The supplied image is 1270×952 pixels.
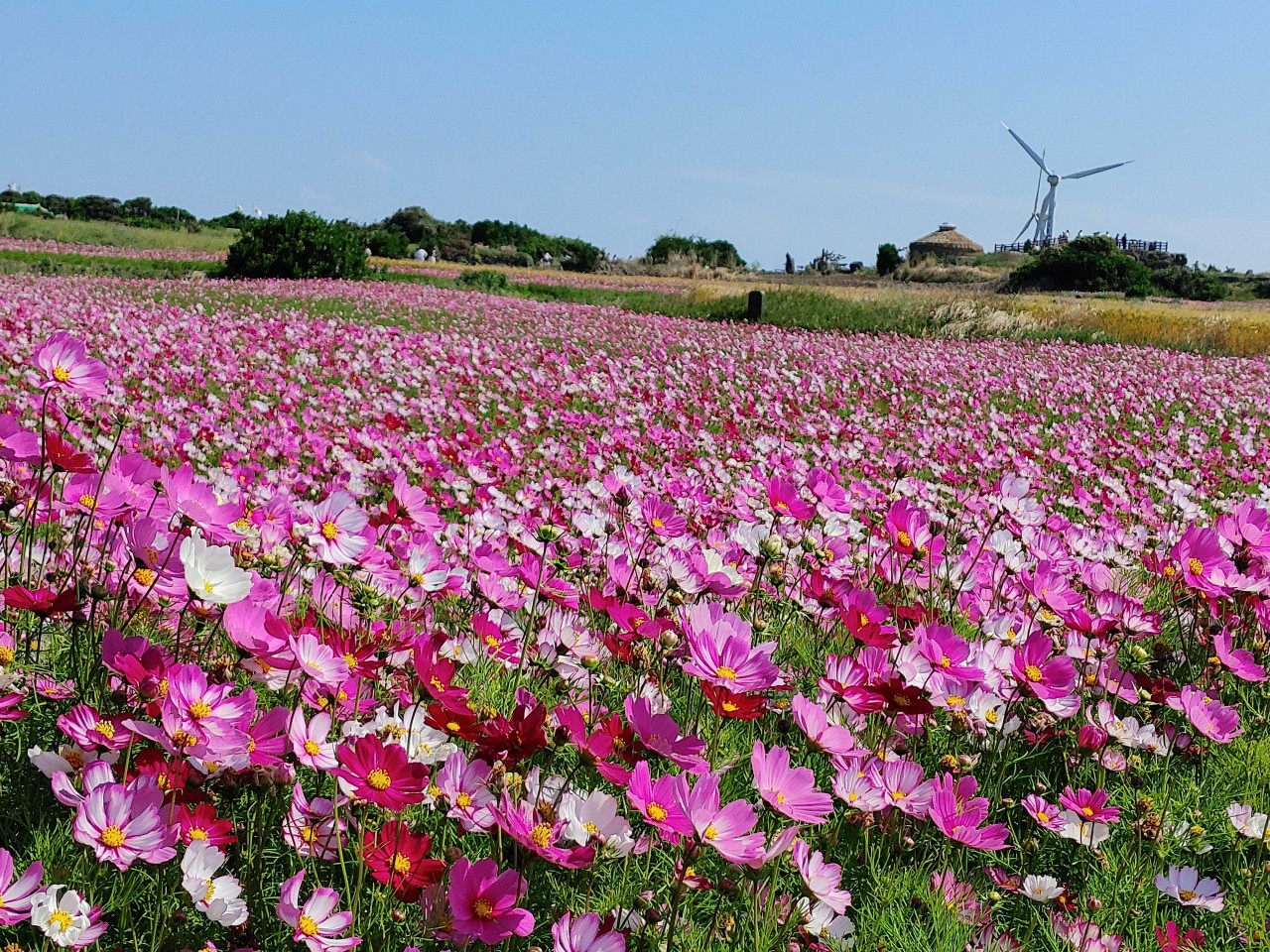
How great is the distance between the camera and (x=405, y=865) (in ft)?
3.84

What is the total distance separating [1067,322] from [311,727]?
64.7ft

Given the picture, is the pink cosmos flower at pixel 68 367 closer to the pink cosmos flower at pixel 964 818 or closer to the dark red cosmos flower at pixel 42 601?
the dark red cosmos flower at pixel 42 601

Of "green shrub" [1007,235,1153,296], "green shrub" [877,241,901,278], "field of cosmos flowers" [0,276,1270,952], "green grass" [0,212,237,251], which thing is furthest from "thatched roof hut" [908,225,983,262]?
"field of cosmos flowers" [0,276,1270,952]

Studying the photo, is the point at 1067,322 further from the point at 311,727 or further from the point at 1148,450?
the point at 311,727

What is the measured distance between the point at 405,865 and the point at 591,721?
1.54ft

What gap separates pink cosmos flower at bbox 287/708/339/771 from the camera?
4.01 feet

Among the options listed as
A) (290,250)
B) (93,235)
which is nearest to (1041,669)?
(290,250)

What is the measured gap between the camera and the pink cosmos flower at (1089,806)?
1616 mm

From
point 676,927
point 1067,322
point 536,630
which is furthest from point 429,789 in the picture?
point 1067,322

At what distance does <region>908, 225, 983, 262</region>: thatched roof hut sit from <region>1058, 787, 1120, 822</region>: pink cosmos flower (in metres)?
74.0

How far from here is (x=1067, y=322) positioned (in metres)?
18.7

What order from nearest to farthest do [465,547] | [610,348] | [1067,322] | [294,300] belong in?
[465,547], [610,348], [294,300], [1067,322]

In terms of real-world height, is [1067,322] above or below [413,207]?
below

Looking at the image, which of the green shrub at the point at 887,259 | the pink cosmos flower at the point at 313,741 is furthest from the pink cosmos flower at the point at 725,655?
the green shrub at the point at 887,259
